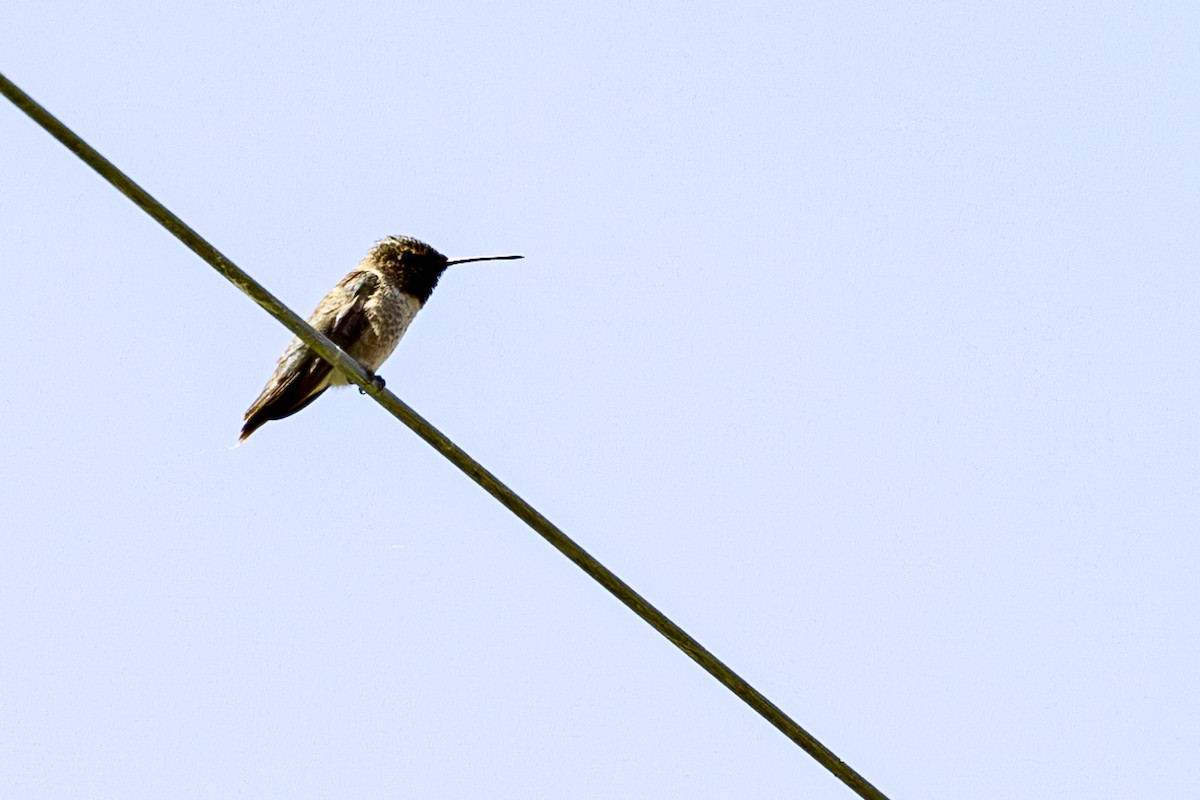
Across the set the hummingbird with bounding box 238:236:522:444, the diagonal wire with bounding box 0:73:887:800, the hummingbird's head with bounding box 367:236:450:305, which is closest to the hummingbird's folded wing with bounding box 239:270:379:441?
the hummingbird with bounding box 238:236:522:444

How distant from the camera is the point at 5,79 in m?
4.56

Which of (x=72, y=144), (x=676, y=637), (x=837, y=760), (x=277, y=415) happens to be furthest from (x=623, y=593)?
(x=277, y=415)

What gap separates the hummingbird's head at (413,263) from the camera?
10.4 metres

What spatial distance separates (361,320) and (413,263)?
75 cm

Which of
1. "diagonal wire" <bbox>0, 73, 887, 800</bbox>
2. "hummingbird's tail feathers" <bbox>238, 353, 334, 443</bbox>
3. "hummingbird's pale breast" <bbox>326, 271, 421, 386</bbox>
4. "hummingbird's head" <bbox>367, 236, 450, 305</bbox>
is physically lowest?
"diagonal wire" <bbox>0, 73, 887, 800</bbox>

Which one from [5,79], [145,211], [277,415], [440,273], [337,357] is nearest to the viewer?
[5,79]

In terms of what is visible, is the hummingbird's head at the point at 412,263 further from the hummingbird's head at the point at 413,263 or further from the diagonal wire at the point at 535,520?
the diagonal wire at the point at 535,520

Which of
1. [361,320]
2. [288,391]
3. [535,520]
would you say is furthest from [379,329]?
[535,520]

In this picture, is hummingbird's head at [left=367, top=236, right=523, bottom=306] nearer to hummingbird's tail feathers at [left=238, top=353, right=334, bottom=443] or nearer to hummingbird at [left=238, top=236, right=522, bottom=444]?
hummingbird at [left=238, top=236, right=522, bottom=444]

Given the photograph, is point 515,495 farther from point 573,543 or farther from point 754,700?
point 754,700

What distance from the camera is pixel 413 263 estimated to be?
10531 millimetres

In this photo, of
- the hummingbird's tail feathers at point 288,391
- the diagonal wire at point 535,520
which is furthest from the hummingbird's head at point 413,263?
the diagonal wire at point 535,520

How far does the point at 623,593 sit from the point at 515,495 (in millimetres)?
482

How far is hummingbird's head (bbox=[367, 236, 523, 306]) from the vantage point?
1043 centimetres
